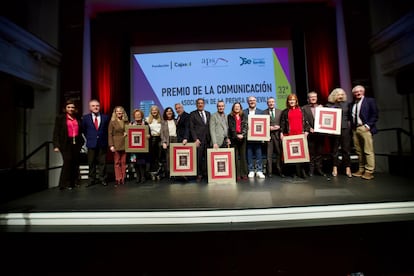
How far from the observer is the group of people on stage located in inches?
142

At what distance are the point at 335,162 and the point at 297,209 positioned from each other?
2167 mm

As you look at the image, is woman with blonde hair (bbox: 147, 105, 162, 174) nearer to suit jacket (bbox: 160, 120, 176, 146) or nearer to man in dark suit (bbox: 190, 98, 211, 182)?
suit jacket (bbox: 160, 120, 176, 146)

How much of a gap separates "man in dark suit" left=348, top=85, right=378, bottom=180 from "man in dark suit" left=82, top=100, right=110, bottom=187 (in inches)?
163

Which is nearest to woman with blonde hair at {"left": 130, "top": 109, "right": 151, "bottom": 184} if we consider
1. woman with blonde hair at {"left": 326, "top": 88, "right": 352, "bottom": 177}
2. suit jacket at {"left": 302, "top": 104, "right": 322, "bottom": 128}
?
suit jacket at {"left": 302, "top": 104, "right": 322, "bottom": 128}

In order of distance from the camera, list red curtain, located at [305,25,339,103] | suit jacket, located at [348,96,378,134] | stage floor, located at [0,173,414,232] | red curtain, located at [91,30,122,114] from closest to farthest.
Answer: stage floor, located at [0,173,414,232]
suit jacket, located at [348,96,378,134]
red curtain, located at [305,25,339,103]
red curtain, located at [91,30,122,114]

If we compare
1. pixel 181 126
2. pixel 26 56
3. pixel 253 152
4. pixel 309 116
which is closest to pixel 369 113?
pixel 309 116

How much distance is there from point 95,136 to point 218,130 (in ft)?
6.77

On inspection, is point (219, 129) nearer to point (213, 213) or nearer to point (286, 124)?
point (286, 124)

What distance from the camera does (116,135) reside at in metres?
3.83

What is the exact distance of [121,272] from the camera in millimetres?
1849

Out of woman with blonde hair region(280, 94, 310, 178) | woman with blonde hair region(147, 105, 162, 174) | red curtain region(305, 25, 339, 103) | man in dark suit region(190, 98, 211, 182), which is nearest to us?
woman with blonde hair region(280, 94, 310, 178)

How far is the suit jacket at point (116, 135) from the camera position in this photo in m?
3.80

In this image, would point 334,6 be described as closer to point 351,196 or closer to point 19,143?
point 351,196

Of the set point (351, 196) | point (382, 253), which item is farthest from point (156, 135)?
point (382, 253)
